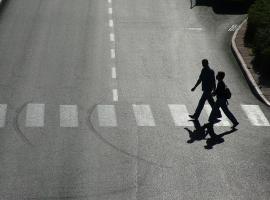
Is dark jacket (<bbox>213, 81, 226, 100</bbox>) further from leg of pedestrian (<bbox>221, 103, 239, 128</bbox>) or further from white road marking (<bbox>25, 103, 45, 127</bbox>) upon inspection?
white road marking (<bbox>25, 103, 45, 127</bbox>)

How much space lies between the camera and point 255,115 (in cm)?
2127

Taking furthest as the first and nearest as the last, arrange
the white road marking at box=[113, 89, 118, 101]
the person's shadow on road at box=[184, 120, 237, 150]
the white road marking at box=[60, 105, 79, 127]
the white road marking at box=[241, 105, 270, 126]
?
1. the white road marking at box=[113, 89, 118, 101]
2. the white road marking at box=[241, 105, 270, 126]
3. the white road marking at box=[60, 105, 79, 127]
4. the person's shadow on road at box=[184, 120, 237, 150]

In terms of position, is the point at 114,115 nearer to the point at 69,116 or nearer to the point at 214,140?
the point at 69,116

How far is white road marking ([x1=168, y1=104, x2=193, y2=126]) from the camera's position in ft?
66.9

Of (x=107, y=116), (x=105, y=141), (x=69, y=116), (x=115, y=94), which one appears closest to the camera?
(x=105, y=141)

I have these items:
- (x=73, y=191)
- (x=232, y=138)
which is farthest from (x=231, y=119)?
(x=73, y=191)

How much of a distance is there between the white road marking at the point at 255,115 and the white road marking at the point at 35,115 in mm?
6047

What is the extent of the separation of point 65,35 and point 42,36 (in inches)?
35.6

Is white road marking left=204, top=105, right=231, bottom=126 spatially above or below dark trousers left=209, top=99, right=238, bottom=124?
below

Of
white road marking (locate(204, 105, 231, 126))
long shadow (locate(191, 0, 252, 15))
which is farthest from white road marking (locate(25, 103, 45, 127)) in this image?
long shadow (locate(191, 0, 252, 15))

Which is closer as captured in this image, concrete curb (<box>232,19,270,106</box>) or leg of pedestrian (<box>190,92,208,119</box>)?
leg of pedestrian (<box>190,92,208,119</box>)

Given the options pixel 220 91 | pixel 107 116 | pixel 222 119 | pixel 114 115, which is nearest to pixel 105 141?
pixel 107 116

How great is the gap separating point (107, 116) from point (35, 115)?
205 cm

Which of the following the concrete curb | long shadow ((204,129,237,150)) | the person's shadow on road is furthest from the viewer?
the concrete curb
